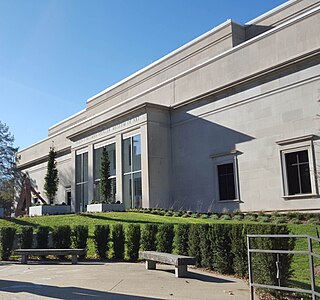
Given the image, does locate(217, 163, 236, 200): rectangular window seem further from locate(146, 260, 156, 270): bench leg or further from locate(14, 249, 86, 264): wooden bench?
locate(146, 260, 156, 270): bench leg

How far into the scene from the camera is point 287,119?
22.6 metres

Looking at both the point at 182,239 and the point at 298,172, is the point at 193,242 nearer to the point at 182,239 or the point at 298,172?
the point at 182,239

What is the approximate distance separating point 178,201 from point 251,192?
20.9 feet

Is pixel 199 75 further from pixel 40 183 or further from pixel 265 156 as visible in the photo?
pixel 40 183

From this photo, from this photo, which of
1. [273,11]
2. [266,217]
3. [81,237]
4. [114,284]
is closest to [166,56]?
[273,11]

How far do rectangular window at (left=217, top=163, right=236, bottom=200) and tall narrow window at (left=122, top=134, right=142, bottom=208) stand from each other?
611 cm

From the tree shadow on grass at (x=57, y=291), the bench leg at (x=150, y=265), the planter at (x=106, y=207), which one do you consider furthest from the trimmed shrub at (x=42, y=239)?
the planter at (x=106, y=207)

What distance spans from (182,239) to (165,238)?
0.76 meters

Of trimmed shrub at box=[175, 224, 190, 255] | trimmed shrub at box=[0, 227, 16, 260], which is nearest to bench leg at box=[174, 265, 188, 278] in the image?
trimmed shrub at box=[175, 224, 190, 255]

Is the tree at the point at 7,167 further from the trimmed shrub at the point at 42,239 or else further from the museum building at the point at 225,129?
the trimmed shrub at the point at 42,239

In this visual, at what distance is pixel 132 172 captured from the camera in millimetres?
30281

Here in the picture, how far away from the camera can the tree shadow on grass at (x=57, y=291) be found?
7.36 m

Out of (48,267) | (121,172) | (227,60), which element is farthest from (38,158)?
(48,267)

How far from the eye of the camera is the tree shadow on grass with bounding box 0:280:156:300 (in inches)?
290
